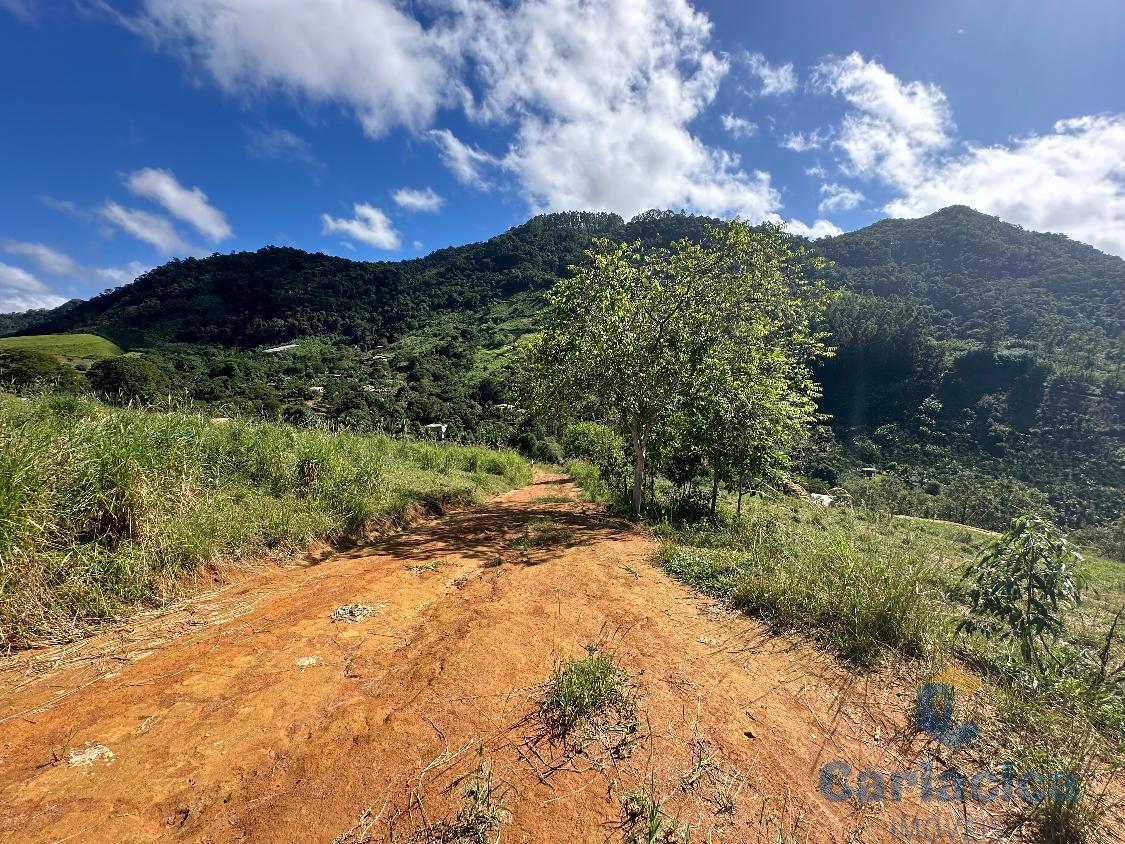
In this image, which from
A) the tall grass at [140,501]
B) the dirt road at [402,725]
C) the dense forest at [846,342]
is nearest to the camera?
the dirt road at [402,725]

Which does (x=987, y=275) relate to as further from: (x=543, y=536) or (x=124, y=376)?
(x=124, y=376)

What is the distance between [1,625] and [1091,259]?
16005 cm

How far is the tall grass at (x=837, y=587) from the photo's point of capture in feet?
12.6

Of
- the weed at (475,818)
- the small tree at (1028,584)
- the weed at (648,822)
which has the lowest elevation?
the weed at (648,822)

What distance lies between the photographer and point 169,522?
4.67 metres

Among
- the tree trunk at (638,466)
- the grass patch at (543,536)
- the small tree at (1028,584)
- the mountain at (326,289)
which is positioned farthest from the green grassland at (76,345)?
the small tree at (1028,584)

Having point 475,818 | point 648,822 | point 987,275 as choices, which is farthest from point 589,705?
point 987,275

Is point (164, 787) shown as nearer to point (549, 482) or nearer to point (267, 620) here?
point (267, 620)

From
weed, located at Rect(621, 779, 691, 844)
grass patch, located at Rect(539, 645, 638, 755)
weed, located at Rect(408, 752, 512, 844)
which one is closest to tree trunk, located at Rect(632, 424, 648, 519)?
grass patch, located at Rect(539, 645, 638, 755)

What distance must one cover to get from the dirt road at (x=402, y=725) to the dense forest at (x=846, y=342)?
7249 millimetres

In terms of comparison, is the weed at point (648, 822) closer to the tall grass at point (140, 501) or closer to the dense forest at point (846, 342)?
the tall grass at point (140, 501)

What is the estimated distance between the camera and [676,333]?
30.6ft

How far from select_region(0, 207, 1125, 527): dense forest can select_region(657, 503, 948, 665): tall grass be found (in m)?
6.30

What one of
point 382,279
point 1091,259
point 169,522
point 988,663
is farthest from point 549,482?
point 1091,259
